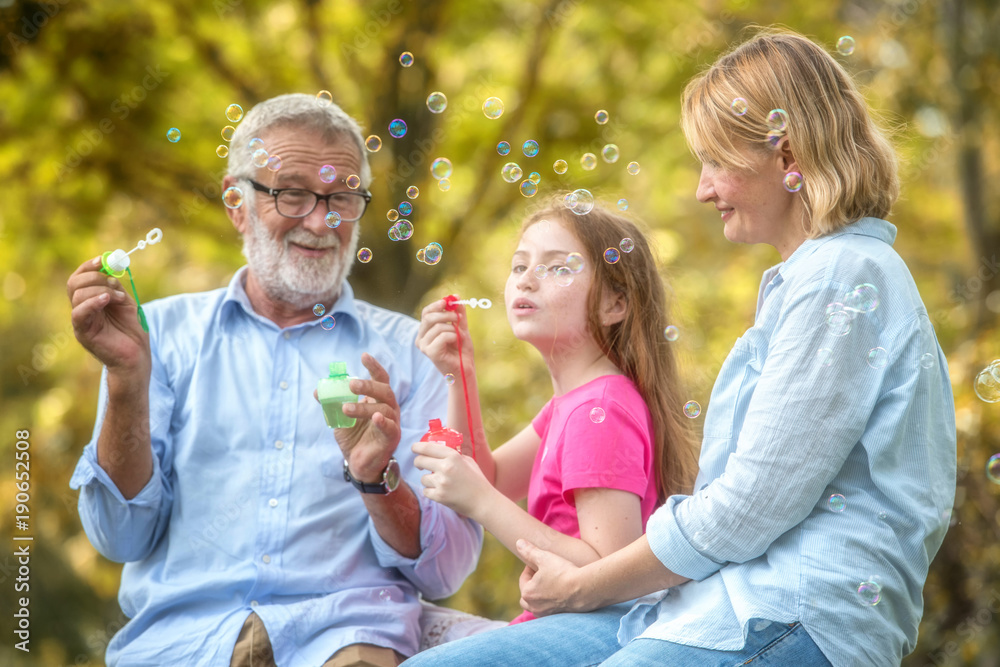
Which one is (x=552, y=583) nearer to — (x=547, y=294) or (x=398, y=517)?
(x=398, y=517)

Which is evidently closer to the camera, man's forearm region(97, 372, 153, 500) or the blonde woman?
the blonde woman

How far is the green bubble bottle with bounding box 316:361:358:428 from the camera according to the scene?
217cm

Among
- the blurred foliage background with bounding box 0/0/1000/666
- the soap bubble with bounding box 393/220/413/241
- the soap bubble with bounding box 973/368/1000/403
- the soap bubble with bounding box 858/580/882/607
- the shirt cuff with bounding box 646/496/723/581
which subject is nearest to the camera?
the soap bubble with bounding box 858/580/882/607

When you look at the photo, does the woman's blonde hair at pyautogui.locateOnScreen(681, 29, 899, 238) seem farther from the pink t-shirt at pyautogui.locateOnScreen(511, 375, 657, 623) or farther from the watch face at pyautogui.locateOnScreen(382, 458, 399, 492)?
the watch face at pyautogui.locateOnScreen(382, 458, 399, 492)

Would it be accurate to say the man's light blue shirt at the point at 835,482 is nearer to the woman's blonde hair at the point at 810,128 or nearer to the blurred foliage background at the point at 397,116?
the woman's blonde hair at the point at 810,128

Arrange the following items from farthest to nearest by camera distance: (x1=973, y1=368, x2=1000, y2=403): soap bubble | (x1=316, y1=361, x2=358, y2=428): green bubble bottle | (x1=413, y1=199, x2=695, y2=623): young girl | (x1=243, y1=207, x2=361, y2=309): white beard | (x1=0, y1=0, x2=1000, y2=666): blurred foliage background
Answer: (x1=0, y1=0, x2=1000, y2=666): blurred foliage background, (x1=243, y1=207, x2=361, y2=309): white beard, (x1=973, y1=368, x2=1000, y2=403): soap bubble, (x1=316, y1=361, x2=358, y2=428): green bubble bottle, (x1=413, y1=199, x2=695, y2=623): young girl

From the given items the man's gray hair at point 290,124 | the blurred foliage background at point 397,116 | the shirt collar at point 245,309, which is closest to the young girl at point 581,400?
the shirt collar at point 245,309

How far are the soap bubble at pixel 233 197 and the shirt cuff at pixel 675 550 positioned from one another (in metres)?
1.68

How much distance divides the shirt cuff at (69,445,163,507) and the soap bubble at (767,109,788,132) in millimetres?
1809

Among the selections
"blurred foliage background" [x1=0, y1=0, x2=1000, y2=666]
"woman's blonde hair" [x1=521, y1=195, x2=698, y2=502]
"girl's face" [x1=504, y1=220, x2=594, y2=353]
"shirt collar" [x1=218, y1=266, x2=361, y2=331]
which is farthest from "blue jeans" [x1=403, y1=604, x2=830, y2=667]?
Answer: "blurred foliage background" [x1=0, y1=0, x2=1000, y2=666]

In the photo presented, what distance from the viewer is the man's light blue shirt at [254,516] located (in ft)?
7.82

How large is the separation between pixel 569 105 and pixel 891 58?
9.02 ft

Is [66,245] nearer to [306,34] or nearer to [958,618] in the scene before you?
[306,34]

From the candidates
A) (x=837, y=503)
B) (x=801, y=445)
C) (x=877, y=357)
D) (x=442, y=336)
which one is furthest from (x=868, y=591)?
(x=442, y=336)
